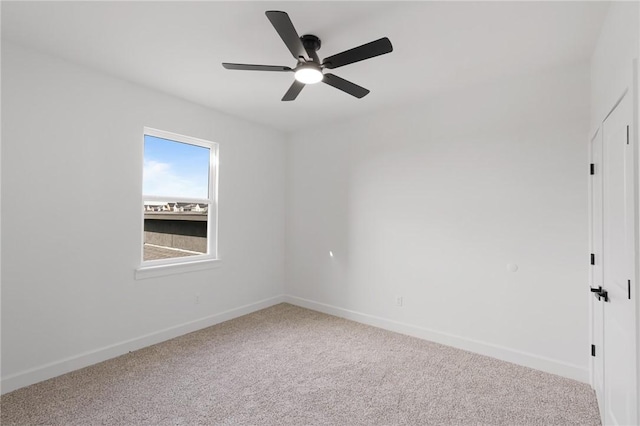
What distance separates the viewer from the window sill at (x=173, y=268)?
3.20 m

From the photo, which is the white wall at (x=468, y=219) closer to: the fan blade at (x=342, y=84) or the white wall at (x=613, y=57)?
the white wall at (x=613, y=57)

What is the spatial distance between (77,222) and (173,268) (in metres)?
1.03

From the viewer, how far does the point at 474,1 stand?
1902 mm

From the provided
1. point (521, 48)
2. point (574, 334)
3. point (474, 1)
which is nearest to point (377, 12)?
point (474, 1)

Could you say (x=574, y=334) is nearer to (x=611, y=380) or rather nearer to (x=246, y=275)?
(x=611, y=380)

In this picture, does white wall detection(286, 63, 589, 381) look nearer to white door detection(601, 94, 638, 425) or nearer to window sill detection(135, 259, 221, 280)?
white door detection(601, 94, 638, 425)

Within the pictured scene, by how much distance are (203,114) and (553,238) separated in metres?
3.80

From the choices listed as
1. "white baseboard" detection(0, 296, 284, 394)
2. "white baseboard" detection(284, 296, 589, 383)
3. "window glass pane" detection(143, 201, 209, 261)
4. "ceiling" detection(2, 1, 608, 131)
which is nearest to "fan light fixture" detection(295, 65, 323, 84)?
"ceiling" detection(2, 1, 608, 131)

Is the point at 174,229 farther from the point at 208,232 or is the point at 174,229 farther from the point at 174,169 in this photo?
the point at 174,169

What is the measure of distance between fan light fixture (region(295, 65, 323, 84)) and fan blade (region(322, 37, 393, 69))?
89mm

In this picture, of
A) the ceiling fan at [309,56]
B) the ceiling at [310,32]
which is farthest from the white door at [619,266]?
the ceiling fan at [309,56]

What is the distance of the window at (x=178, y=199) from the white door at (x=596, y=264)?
3.71 m

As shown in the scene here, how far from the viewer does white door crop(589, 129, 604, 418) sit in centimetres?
220

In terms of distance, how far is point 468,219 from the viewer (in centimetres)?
318
